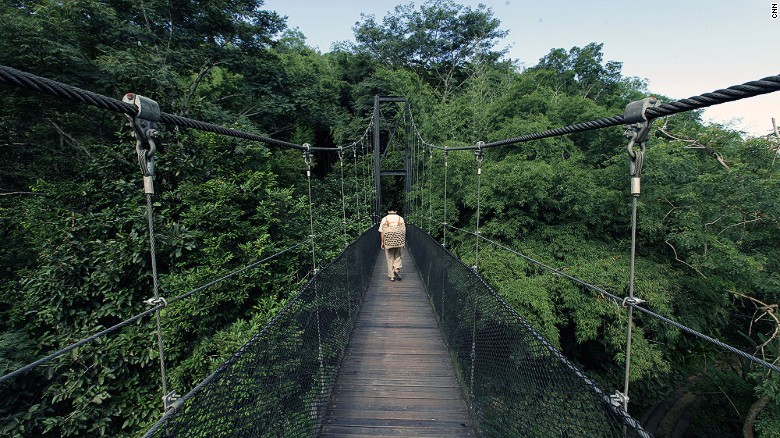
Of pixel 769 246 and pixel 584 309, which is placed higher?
pixel 769 246

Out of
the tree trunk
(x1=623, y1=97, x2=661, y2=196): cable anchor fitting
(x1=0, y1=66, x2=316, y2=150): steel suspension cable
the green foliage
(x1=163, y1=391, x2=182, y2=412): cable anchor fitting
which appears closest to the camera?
(x1=0, y1=66, x2=316, y2=150): steel suspension cable

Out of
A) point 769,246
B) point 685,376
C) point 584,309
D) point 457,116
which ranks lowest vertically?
point 685,376

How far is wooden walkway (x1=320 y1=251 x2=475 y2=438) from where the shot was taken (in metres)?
1.65

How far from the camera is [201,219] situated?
4.38m

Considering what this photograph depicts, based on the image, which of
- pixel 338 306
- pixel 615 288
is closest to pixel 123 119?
pixel 338 306

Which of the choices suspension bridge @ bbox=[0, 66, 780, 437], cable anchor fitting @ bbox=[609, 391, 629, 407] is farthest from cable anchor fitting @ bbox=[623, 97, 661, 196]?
cable anchor fitting @ bbox=[609, 391, 629, 407]

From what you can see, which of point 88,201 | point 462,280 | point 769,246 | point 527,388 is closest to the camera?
point 527,388

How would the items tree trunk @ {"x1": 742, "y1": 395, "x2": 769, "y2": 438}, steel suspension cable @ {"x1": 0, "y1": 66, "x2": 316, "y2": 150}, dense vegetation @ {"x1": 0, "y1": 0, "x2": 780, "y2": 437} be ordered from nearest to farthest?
steel suspension cable @ {"x1": 0, "y1": 66, "x2": 316, "y2": 150} → dense vegetation @ {"x1": 0, "y1": 0, "x2": 780, "y2": 437} → tree trunk @ {"x1": 742, "y1": 395, "x2": 769, "y2": 438}

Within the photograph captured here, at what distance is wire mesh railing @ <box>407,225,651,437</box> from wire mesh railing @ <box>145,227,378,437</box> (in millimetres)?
773

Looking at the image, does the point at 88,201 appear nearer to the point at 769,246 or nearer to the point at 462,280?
the point at 462,280

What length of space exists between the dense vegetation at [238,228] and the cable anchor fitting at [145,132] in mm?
2847

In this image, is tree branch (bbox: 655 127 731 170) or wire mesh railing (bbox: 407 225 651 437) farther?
tree branch (bbox: 655 127 731 170)

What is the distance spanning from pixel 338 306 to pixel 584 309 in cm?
419

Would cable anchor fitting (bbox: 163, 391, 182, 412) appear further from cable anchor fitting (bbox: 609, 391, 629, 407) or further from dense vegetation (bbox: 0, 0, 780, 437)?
dense vegetation (bbox: 0, 0, 780, 437)
